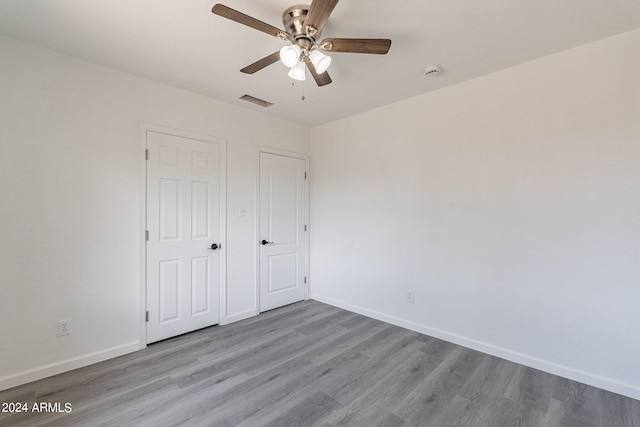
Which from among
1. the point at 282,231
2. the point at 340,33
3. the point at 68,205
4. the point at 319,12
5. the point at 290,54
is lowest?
the point at 282,231

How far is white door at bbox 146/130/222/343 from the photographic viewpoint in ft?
9.26

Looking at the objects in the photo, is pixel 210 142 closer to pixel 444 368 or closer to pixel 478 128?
pixel 478 128

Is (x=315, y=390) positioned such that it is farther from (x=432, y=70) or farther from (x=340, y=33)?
(x=432, y=70)

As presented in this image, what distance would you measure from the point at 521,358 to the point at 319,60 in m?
2.96

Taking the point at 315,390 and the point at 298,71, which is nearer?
the point at 298,71

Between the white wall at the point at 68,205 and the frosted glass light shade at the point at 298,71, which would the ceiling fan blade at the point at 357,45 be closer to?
the frosted glass light shade at the point at 298,71

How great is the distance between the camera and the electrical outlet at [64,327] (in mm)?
2315

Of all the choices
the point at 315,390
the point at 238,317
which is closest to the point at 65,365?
the point at 238,317

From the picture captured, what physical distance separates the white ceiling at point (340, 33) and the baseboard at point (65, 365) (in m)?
2.57

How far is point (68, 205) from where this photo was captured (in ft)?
7.73

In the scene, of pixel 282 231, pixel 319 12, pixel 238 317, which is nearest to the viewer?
pixel 319 12

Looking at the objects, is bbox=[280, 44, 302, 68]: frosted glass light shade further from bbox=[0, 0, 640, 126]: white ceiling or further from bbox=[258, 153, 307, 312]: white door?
bbox=[258, 153, 307, 312]: white door

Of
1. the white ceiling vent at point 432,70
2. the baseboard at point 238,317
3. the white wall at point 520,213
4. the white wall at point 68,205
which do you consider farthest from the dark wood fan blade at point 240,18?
the baseboard at point 238,317

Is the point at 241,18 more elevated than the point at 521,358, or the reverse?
the point at 241,18
